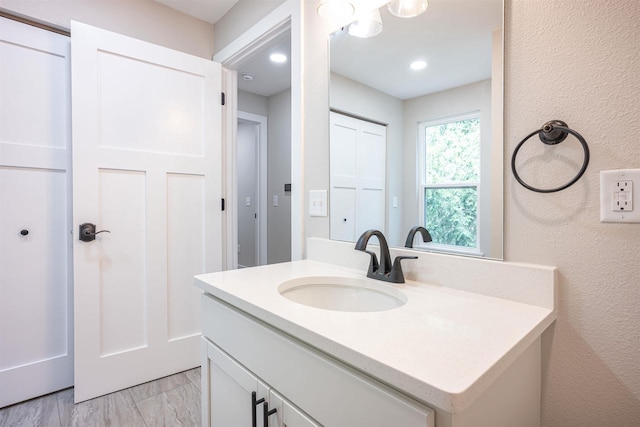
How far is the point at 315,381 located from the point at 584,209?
2.47 ft

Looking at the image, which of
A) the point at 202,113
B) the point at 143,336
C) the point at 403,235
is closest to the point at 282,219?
the point at 202,113

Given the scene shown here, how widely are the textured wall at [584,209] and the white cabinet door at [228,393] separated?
0.76 m

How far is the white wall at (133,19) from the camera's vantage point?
5.56 ft

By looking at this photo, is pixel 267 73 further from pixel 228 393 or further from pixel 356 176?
pixel 228 393

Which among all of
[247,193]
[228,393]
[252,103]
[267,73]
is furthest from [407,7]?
[247,193]

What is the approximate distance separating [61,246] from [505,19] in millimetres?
2313

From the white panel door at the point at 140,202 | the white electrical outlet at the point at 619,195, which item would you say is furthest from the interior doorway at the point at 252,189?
the white electrical outlet at the point at 619,195

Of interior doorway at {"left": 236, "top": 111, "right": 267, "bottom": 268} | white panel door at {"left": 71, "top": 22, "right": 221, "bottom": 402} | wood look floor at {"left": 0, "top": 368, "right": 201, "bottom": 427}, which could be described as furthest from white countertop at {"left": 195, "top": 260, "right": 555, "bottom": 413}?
interior doorway at {"left": 236, "top": 111, "right": 267, "bottom": 268}

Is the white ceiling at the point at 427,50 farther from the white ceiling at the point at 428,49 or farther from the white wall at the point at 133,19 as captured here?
the white wall at the point at 133,19

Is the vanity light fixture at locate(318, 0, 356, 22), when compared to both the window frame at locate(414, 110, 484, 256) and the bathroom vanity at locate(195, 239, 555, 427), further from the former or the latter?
the bathroom vanity at locate(195, 239, 555, 427)

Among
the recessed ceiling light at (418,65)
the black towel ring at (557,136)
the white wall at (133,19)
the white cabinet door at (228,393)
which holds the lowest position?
the white cabinet door at (228,393)

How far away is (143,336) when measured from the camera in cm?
190

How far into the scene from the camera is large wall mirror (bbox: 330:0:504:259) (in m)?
0.95

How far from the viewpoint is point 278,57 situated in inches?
114
